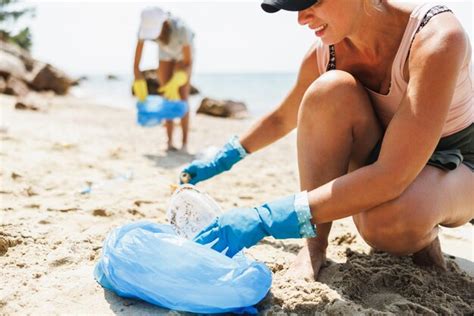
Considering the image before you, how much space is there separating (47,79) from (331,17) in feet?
33.9

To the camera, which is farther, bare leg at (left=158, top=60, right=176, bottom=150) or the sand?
bare leg at (left=158, top=60, right=176, bottom=150)

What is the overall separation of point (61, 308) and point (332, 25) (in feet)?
3.52

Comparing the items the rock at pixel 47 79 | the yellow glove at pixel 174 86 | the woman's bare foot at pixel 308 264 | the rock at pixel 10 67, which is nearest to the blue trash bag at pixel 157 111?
the yellow glove at pixel 174 86

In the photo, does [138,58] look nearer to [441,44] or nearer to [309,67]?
[309,67]

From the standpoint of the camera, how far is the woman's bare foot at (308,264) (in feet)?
4.99

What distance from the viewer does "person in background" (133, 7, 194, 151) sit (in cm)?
398

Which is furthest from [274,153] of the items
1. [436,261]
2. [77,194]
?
[436,261]

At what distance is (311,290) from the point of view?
1.40 m

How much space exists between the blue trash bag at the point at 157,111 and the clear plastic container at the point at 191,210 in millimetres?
2430

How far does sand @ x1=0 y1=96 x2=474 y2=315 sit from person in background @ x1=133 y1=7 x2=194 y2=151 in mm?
657

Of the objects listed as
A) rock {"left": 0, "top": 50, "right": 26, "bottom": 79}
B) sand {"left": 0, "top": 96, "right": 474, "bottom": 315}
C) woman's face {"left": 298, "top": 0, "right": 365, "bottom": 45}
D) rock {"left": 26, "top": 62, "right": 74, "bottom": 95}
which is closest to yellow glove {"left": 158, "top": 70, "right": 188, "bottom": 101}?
sand {"left": 0, "top": 96, "right": 474, "bottom": 315}

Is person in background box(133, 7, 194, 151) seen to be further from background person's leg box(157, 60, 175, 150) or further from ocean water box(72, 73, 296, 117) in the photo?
ocean water box(72, 73, 296, 117)

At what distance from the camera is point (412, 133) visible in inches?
50.2

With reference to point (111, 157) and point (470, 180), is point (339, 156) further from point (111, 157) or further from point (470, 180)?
point (111, 157)
